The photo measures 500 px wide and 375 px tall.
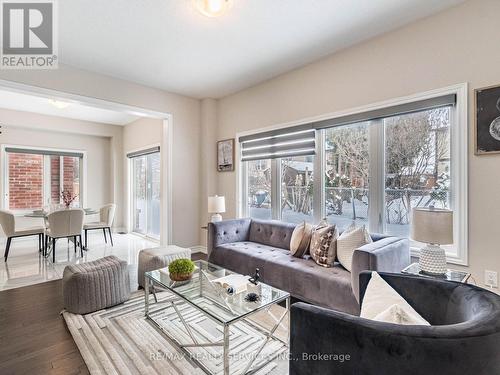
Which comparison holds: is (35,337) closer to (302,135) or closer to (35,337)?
(35,337)

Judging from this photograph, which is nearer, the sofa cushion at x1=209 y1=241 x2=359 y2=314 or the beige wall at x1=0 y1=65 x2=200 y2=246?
the sofa cushion at x1=209 y1=241 x2=359 y2=314

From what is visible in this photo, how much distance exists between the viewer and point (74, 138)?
6.25m

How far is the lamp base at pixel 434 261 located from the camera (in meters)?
1.93

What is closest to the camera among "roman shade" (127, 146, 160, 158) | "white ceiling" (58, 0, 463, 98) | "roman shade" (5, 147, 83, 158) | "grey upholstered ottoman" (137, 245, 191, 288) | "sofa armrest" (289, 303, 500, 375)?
"sofa armrest" (289, 303, 500, 375)

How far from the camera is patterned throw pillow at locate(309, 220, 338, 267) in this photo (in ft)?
8.56

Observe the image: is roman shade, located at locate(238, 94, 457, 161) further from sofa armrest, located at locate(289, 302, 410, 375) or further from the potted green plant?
sofa armrest, located at locate(289, 302, 410, 375)

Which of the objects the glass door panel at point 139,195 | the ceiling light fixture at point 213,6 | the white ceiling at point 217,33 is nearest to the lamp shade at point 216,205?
the white ceiling at point 217,33

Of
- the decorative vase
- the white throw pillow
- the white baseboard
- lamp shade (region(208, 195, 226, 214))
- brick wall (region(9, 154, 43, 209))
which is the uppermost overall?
brick wall (region(9, 154, 43, 209))

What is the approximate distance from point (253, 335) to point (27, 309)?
7.38ft

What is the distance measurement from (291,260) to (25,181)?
617 cm

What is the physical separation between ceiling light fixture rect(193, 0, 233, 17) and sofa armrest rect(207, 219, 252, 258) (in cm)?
240

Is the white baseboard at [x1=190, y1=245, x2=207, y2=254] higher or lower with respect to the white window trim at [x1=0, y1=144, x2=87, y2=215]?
lower

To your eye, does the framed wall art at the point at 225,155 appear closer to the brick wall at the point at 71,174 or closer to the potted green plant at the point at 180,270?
the potted green plant at the point at 180,270

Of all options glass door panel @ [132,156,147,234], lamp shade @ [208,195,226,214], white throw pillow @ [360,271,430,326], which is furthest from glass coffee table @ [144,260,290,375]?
glass door panel @ [132,156,147,234]
